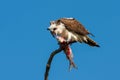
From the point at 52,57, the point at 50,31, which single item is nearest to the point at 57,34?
the point at 50,31

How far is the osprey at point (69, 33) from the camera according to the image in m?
11.9

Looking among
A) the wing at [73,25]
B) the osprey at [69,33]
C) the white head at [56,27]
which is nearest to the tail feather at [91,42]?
the osprey at [69,33]

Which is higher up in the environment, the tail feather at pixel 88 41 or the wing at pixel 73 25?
the wing at pixel 73 25

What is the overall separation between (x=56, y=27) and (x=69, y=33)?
54 centimetres

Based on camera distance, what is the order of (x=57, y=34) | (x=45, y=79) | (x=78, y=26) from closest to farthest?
(x=45, y=79)
(x=57, y=34)
(x=78, y=26)

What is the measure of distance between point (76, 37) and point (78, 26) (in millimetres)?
566

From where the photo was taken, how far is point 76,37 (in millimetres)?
12711

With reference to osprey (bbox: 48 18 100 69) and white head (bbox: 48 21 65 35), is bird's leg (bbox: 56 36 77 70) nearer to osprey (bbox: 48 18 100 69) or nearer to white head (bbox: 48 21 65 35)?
osprey (bbox: 48 18 100 69)

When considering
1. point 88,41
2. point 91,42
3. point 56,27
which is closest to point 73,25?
point 56,27

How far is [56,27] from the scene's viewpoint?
12594 millimetres

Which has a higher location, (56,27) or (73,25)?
(73,25)

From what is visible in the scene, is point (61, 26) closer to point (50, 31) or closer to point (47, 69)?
point (50, 31)

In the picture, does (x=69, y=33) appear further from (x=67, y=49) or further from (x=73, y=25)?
(x=67, y=49)

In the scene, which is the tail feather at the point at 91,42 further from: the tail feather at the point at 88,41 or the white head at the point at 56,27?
the white head at the point at 56,27
